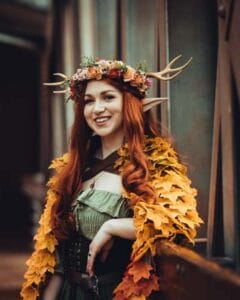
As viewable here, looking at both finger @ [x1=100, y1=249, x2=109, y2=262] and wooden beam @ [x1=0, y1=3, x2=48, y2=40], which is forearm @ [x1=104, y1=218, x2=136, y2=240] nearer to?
finger @ [x1=100, y1=249, x2=109, y2=262]

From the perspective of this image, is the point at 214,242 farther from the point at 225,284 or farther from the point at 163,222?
the point at 225,284

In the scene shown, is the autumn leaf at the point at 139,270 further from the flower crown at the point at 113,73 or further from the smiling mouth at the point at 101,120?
the flower crown at the point at 113,73

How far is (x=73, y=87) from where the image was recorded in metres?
3.19

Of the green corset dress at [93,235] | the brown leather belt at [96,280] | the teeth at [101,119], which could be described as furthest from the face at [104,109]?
the brown leather belt at [96,280]

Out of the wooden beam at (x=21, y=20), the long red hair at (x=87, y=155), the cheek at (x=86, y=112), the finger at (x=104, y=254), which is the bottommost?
the finger at (x=104, y=254)

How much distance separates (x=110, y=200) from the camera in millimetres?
2916

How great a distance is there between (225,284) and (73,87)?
1396 mm

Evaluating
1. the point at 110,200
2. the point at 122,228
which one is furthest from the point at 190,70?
the point at 122,228

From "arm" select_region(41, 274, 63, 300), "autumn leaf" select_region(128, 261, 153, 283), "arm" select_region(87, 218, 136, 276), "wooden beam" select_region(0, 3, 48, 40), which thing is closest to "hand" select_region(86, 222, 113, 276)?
"arm" select_region(87, 218, 136, 276)

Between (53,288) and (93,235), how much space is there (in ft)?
1.20

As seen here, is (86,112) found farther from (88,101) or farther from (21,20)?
(21,20)

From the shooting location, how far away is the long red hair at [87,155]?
2.87 meters

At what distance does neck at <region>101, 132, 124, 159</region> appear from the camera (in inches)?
122

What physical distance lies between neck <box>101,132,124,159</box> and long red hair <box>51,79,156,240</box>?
0.10 metres
